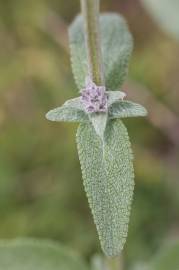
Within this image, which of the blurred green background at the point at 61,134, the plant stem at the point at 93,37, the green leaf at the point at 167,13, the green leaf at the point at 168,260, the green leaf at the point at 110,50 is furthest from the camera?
the green leaf at the point at 167,13

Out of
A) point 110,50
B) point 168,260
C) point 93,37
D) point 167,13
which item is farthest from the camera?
point 167,13

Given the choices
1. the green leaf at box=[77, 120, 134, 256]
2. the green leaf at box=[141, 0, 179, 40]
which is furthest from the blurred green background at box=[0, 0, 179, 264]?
the green leaf at box=[77, 120, 134, 256]

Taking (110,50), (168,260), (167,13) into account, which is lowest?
(168,260)

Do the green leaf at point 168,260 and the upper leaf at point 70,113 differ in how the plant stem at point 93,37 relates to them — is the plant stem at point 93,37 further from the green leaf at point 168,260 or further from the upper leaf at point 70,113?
the green leaf at point 168,260

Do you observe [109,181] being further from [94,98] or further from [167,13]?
[167,13]

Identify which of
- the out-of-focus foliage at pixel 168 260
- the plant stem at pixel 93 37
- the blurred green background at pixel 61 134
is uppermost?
the plant stem at pixel 93 37

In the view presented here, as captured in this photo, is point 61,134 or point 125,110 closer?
point 125,110

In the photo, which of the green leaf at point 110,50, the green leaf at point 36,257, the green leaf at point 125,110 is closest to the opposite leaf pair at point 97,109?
the green leaf at point 125,110

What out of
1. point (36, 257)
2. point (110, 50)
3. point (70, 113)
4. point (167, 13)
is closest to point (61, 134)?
point (167, 13)
